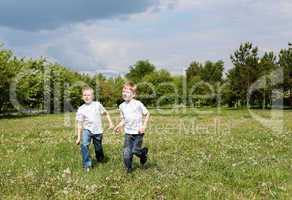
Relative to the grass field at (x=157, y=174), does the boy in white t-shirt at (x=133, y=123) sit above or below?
above

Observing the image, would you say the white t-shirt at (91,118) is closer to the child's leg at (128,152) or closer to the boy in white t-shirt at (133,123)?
the boy in white t-shirt at (133,123)

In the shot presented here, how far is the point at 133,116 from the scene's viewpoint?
45.3 ft

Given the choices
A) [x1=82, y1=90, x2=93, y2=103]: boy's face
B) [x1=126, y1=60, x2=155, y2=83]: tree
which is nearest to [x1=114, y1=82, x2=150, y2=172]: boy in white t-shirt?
[x1=82, y1=90, x2=93, y2=103]: boy's face

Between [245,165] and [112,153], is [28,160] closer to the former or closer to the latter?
[112,153]

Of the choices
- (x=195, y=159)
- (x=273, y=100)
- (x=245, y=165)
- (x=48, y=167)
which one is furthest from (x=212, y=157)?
(x=273, y=100)

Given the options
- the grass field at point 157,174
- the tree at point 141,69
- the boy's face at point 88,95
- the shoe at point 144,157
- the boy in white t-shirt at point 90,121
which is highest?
the tree at point 141,69

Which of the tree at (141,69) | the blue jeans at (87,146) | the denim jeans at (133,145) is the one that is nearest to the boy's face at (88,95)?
the blue jeans at (87,146)

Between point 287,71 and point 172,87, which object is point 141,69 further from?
point 287,71

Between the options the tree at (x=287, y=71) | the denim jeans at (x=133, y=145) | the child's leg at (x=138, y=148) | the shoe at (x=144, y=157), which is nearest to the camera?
the denim jeans at (x=133, y=145)

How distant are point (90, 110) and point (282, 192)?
6136 millimetres

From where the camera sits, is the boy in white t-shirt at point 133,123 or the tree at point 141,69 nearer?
the boy in white t-shirt at point 133,123

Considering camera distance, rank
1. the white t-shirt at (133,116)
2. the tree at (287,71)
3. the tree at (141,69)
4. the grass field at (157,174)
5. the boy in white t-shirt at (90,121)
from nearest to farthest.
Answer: the grass field at (157,174)
the white t-shirt at (133,116)
the boy in white t-shirt at (90,121)
the tree at (287,71)
the tree at (141,69)

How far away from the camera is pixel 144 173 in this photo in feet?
42.2

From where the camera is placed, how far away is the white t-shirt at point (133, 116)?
13789 mm
